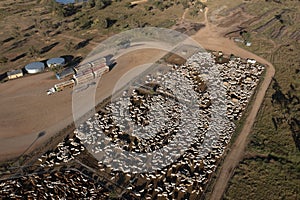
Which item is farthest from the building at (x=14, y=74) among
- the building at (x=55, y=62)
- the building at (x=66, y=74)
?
the building at (x=66, y=74)

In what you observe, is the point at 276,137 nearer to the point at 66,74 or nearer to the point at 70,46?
the point at 66,74

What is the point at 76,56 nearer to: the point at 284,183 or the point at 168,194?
the point at 168,194

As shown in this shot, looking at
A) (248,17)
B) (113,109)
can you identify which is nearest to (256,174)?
(113,109)

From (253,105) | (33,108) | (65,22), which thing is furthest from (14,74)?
(253,105)

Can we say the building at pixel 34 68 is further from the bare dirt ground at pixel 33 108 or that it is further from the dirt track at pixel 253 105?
the dirt track at pixel 253 105

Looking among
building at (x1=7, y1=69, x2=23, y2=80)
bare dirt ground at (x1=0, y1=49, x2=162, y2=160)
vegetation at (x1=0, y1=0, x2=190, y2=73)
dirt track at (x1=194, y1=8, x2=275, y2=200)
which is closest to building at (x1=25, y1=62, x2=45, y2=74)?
bare dirt ground at (x1=0, y1=49, x2=162, y2=160)

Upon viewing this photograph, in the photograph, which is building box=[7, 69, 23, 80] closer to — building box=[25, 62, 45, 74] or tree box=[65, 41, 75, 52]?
building box=[25, 62, 45, 74]
